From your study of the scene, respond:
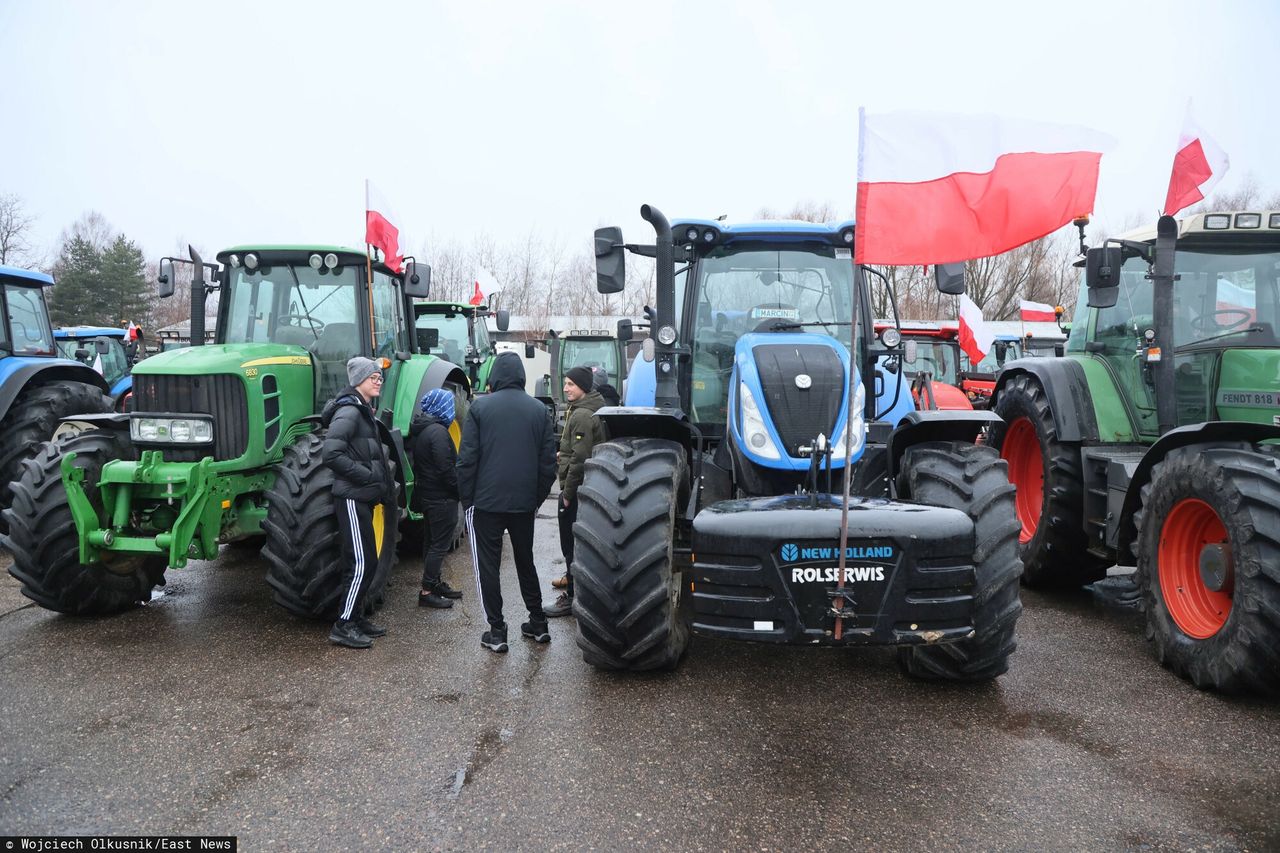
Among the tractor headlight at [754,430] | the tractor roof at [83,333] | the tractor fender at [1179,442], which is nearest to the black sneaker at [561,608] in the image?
the tractor headlight at [754,430]

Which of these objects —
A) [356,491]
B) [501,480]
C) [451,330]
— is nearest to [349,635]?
[356,491]

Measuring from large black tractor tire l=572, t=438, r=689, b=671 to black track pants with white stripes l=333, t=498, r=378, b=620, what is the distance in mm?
1589

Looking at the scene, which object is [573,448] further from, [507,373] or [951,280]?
[951,280]

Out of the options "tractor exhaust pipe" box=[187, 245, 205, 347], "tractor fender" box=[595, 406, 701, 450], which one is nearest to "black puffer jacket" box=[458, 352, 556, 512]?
"tractor fender" box=[595, 406, 701, 450]

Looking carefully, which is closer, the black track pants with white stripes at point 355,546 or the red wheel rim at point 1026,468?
the black track pants with white stripes at point 355,546

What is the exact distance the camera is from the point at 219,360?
18.2 feet

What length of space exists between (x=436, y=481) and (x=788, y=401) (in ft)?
9.51

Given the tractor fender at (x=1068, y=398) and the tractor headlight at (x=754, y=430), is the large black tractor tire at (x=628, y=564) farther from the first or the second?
the tractor fender at (x=1068, y=398)

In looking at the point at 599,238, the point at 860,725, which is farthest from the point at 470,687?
the point at 599,238

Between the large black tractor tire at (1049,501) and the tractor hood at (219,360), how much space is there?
510 centimetres

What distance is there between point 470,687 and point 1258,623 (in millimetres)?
3742

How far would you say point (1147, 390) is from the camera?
562 centimetres

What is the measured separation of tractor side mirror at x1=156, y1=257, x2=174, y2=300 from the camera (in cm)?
629

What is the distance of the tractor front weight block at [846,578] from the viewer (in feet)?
11.6
